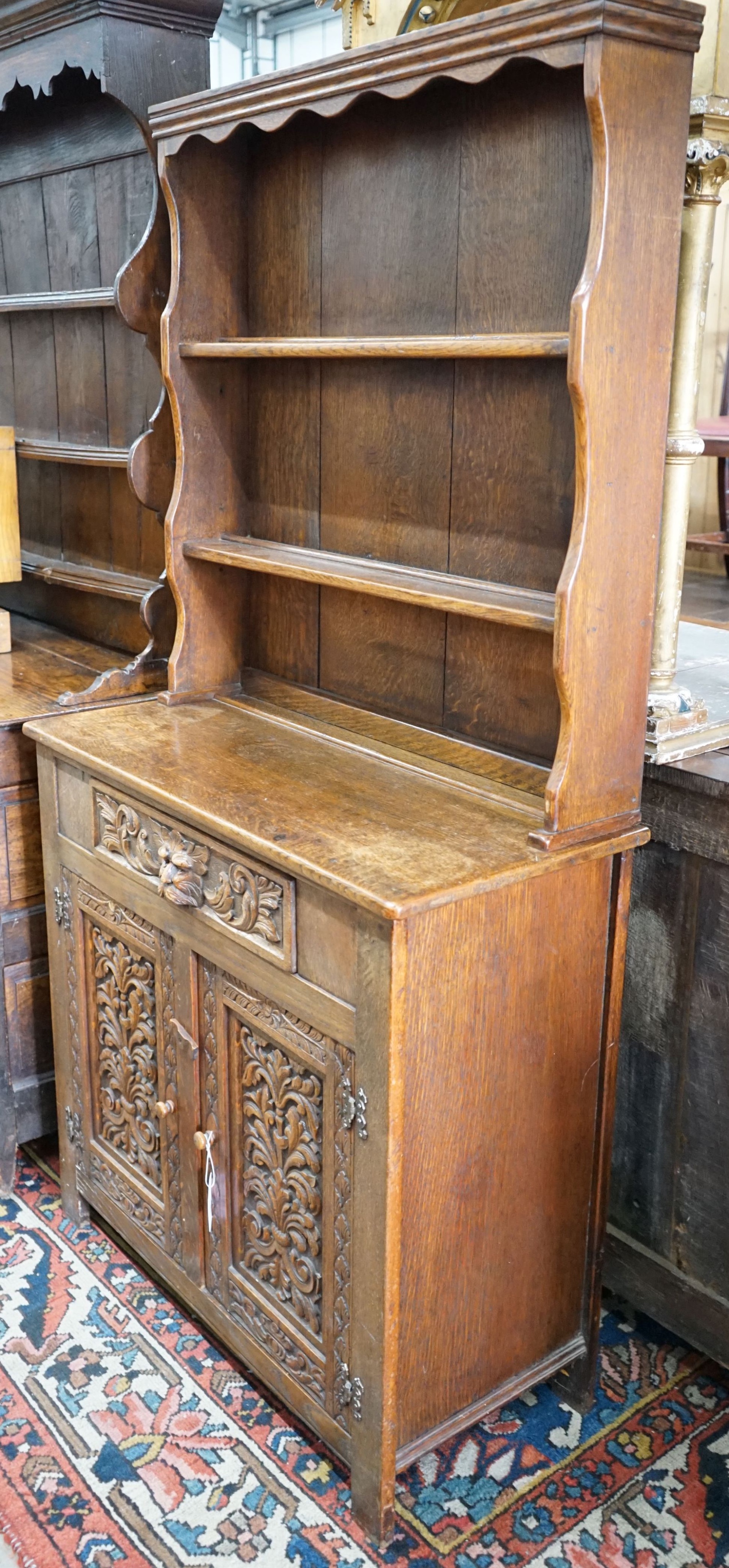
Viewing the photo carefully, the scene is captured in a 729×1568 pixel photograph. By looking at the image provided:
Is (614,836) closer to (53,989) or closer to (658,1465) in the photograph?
(658,1465)

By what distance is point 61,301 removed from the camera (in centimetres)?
267

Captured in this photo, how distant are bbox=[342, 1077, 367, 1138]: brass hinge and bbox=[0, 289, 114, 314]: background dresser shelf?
5.01ft

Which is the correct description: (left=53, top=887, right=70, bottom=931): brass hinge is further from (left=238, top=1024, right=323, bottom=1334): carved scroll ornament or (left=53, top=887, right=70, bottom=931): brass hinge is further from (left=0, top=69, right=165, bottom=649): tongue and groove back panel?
(left=0, top=69, right=165, bottom=649): tongue and groove back panel

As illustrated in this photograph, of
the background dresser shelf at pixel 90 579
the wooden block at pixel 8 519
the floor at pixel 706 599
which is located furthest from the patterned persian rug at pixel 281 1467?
the floor at pixel 706 599

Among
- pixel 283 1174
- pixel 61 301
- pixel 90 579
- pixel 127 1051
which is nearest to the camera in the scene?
pixel 283 1174

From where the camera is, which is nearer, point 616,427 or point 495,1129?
point 616,427

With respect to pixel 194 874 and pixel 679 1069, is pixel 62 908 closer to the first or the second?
pixel 194 874

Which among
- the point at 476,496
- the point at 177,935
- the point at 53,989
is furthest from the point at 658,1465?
the point at 476,496

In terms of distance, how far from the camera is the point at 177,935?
202cm

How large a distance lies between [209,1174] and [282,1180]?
0.21m

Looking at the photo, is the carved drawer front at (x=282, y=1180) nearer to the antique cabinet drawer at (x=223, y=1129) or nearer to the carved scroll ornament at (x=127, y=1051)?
the antique cabinet drawer at (x=223, y=1129)

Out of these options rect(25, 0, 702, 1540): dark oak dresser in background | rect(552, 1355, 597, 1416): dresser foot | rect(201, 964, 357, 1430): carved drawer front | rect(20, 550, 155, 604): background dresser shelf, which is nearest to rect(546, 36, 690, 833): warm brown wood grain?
rect(25, 0, 702, 1540): dark oak dresser in background

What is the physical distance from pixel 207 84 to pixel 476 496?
111 centimetres

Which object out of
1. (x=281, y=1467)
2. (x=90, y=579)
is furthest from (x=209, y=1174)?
(x=90, y=579)
